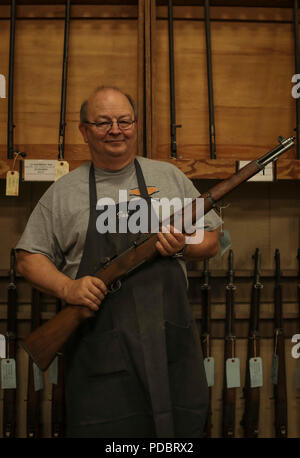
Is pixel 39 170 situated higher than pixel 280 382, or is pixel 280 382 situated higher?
pixel 39 170

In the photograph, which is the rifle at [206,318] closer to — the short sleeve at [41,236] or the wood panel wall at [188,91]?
the wood panel wall at [188,91]

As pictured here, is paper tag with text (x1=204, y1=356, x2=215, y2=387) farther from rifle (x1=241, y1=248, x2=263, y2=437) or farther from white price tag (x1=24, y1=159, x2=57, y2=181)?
white price tag (x1=24, y1=159, x2=57, y2=181)

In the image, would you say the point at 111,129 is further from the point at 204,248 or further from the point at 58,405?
the point at 58,405

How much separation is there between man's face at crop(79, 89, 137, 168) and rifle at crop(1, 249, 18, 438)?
995 mm

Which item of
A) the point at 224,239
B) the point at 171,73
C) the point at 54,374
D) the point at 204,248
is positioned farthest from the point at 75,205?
the point at 171,73

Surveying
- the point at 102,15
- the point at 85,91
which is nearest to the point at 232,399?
the point at 85,91

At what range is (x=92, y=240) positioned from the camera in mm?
1781

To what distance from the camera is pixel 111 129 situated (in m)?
1.81

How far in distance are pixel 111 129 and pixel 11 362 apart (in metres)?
1.35

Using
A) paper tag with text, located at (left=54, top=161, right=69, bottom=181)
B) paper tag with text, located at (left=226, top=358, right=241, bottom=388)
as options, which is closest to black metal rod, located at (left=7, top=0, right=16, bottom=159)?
paper tag with text, located at (left=54, top=161, right=69, bottom=181)

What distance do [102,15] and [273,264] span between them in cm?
174

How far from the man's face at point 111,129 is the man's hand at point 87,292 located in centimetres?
49

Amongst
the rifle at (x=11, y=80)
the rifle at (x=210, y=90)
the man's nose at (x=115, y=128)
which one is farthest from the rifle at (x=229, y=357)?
the rifle at (x=11, y=80)

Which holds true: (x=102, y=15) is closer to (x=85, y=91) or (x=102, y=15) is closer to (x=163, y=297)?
(x=85, y=91)
